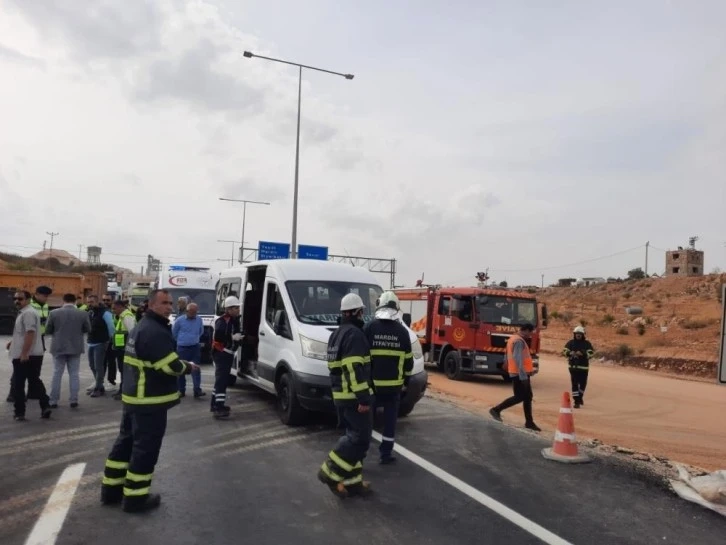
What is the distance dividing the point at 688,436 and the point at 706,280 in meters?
55.8

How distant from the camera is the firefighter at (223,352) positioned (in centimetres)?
907

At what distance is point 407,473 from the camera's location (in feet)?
20.6

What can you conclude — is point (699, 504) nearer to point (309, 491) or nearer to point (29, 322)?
point (309, 491)

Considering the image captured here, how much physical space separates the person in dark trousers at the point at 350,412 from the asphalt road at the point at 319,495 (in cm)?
18

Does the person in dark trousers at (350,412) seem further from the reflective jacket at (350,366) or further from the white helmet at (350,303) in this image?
the white helmet at (350,303)

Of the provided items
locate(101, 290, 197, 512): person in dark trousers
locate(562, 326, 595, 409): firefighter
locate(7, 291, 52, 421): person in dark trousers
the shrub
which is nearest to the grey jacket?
locate(7, 291, 52, 421): person in dark trousers

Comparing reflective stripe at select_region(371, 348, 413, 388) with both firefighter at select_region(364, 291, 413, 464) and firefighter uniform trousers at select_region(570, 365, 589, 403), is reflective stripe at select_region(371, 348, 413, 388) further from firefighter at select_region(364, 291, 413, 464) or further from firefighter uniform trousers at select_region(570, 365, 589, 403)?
firefighter uniform trousers at select_region(570, 365, 589, 403)

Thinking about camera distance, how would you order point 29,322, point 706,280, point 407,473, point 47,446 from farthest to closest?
point 706,280, point 29,322, point 47,446, point 407,473

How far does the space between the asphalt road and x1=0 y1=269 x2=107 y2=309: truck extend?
22.1m

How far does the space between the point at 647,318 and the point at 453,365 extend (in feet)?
105

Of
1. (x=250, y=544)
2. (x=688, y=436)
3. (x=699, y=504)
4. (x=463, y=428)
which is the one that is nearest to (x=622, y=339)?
(x=688, y=436)

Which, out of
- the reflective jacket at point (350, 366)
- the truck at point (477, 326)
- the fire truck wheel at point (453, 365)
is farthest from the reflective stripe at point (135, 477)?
the fire truck wheel at point (453, 365)

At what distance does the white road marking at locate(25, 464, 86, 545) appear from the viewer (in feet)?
14.3

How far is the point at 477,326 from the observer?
15.9 m
